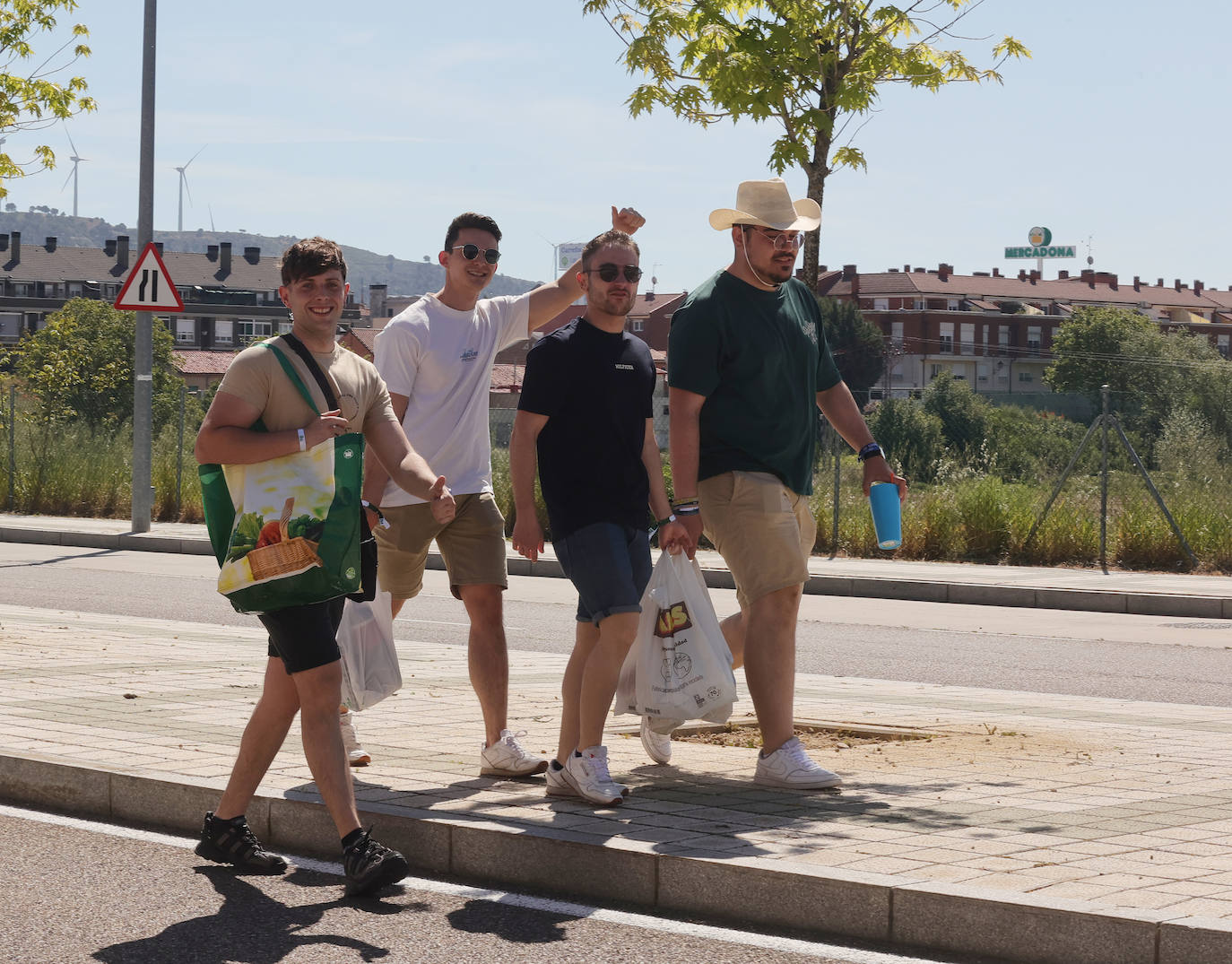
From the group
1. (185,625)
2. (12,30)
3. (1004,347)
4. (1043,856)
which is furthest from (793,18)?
(1004,347)

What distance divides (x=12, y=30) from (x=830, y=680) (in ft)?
28.2

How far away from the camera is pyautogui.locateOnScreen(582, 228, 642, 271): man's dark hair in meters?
6.17

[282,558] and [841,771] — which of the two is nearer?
[282,558]

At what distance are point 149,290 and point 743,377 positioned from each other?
15099mm

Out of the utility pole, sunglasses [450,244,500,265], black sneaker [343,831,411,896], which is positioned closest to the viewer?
black sneaker [343,831,411,896]

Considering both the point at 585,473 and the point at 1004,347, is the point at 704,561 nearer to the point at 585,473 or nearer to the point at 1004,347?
the point at 585,473

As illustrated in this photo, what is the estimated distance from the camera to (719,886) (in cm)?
484

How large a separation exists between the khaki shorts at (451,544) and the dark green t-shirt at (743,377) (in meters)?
0.87

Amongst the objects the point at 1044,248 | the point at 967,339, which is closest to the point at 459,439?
the point at 967,339

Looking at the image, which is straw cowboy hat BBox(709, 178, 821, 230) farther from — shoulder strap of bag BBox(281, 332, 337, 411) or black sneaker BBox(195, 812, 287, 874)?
black sneaker BBox(195, 812, 287, 874)

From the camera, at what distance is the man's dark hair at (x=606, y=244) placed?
243 inches

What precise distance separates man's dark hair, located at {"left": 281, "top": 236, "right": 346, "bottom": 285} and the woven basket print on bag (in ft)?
2.89

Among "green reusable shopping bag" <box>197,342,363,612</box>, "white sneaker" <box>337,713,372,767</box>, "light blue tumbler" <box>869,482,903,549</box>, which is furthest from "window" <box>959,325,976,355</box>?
"green reusable shopping bag" <box>197,342,363,612</box>

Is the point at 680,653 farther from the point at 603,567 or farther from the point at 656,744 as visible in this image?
the point at 656,744
